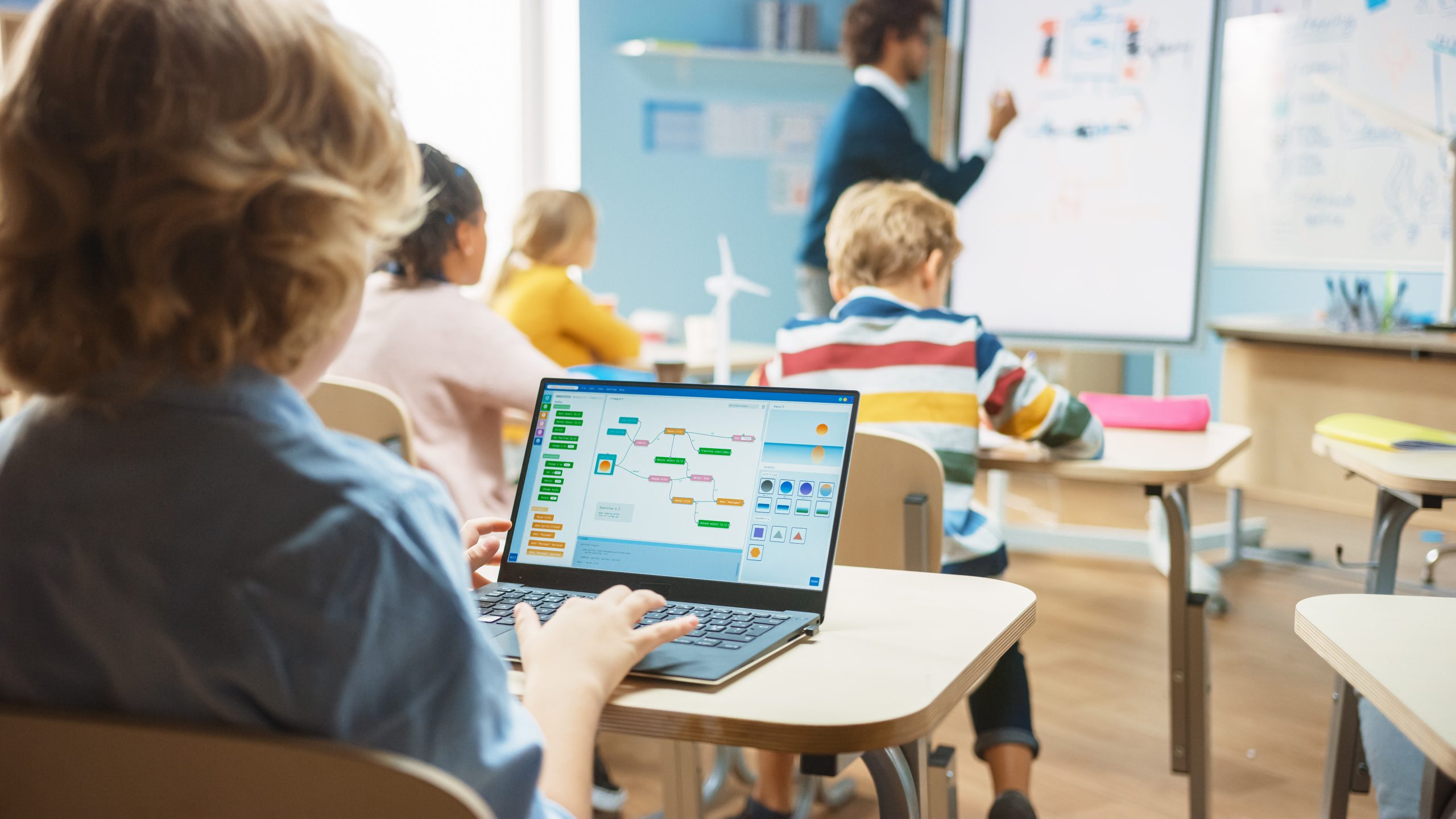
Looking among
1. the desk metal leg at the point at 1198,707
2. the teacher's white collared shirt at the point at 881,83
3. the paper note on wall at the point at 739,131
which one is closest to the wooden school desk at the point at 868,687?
the desk metal leg at the point at 1198,707

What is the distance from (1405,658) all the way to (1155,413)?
1.46 meters

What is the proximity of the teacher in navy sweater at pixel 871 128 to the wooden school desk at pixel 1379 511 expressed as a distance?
5.51ft

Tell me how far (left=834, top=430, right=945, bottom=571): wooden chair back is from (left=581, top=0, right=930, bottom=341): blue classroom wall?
3.56 meters

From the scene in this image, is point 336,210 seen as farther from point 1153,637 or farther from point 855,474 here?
point 1153,637

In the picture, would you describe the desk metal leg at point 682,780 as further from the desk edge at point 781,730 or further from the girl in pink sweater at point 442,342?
the desk edge at point 781,730

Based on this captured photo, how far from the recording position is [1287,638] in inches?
127

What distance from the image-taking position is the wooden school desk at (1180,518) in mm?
1996

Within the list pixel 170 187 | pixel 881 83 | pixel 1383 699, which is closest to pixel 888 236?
pixel 1383 699

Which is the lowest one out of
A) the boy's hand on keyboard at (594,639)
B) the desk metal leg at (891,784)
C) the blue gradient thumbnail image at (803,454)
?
the desk metal leg at (891,784)

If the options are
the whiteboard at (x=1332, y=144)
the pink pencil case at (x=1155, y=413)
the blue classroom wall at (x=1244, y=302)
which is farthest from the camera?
the blue classroom wall at (x=1244, y=302)

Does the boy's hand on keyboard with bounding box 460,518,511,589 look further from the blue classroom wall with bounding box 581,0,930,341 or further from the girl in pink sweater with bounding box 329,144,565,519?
the blue classroom wall with bounding box 581,0,930,341

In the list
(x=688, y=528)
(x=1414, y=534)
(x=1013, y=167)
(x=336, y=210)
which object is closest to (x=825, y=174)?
(x=1013, y=167)

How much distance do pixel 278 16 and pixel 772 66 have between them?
497 cm

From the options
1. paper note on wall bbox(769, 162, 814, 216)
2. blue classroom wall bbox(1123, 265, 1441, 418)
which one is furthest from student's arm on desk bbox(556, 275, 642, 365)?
paper note on wall bbox(769, 162, 814, 216)
